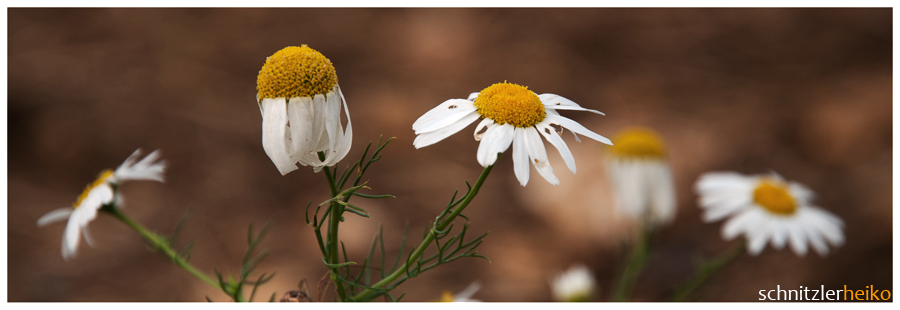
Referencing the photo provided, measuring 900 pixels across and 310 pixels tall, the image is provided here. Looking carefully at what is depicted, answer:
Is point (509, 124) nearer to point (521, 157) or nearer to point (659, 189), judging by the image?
point (521, 157)

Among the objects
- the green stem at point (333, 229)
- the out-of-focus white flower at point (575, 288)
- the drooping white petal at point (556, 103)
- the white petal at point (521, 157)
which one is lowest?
the out-of-focus white flower at point (575, 288)

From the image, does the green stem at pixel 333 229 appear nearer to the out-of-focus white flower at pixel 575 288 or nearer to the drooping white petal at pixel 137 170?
the drooping white petal at pixel 137 170

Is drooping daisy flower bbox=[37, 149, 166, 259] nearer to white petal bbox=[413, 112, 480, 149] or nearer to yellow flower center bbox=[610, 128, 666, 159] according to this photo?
white petal bbox=[413, 112, 480, 149]

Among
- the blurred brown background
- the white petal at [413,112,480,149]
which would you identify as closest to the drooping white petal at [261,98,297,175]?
the white petal at [413,112,480,149]

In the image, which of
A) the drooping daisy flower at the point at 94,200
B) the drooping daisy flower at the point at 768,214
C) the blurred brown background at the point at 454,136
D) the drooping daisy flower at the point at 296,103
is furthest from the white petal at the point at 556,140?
the blurred brown background at the point at 454,136
